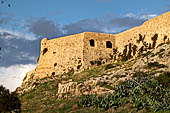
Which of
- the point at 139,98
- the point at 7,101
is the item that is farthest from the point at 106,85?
the point at 7,101

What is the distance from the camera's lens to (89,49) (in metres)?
53.0

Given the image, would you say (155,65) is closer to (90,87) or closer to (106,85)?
(106,85)

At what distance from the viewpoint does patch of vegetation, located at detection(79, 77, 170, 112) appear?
2188 cm

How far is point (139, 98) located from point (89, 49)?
99.5 ft

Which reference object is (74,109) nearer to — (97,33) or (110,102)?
(110,102)

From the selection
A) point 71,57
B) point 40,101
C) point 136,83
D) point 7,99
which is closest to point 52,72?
point 71,57

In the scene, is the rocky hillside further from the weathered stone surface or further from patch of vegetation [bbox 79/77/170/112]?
the weathered stone surface

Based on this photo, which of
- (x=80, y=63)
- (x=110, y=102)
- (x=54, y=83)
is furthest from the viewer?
(x=80, y=63)

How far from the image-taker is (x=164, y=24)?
45.2 meters

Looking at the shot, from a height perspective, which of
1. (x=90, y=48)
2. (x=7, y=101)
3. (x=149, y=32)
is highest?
(x=149, y=32)

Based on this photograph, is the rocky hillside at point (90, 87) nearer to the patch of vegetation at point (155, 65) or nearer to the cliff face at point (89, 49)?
the patch of vegetation at point (155, 65)

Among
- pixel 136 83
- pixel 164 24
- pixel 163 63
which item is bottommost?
pixel 136 83

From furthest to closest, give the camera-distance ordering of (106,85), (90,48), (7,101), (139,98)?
(90,48)
(106,85)
(139,98)
(7,101)

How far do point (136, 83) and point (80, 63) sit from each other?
→ 24.0 metres
